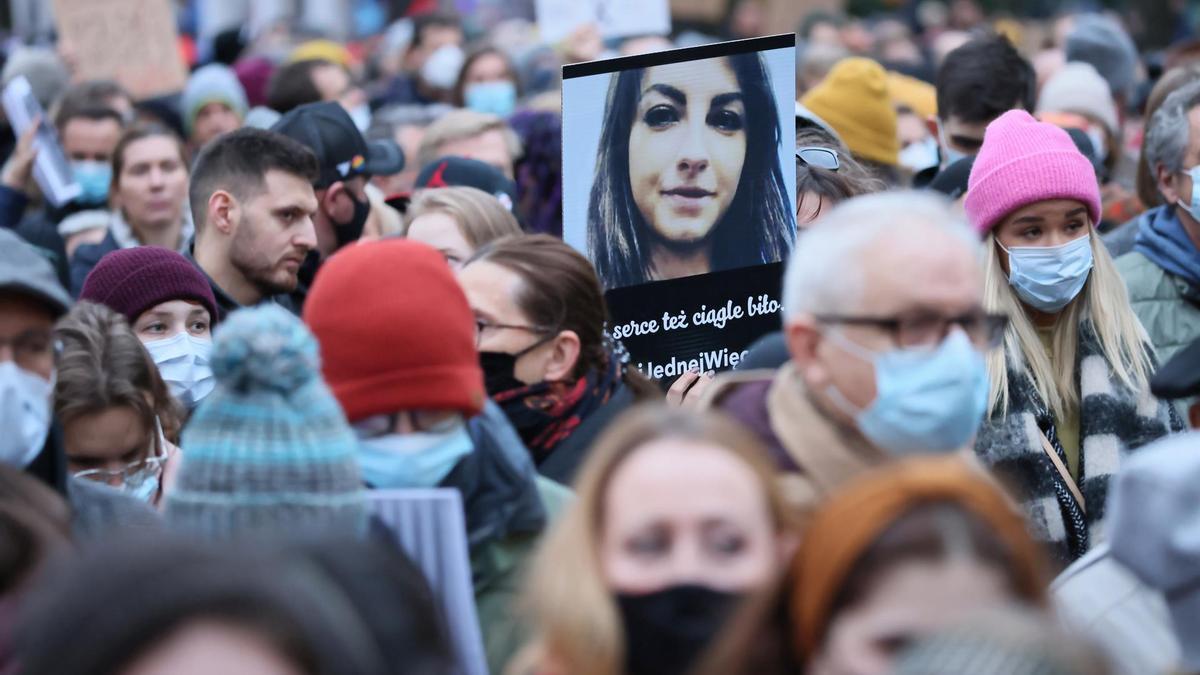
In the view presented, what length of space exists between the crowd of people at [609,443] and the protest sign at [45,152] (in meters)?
2.43

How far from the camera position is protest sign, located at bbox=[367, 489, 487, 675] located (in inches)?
126

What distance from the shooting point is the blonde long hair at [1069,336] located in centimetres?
500

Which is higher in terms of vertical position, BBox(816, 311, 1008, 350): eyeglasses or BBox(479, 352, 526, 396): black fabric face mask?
BBox(816, 311, 1008, 350): eyeglasses

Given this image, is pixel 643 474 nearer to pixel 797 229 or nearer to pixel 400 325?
pixel 400 325

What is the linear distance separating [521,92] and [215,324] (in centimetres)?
760

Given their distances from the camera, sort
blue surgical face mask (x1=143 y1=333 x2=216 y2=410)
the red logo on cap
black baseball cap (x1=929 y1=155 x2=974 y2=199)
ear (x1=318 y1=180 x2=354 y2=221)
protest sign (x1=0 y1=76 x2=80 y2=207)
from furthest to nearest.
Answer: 1. protest sign (x1=0 y1=76 x2=80 y2=207)
2. the red logo on cap
3. ear (x1=318 y1=180 x2=354 y2=221)
4. black baseball cap (x1=929 y1=155 x2=974 y2=199)
5. blue surgical face mask (x1=143 y1=333 x2=216 y2=410)

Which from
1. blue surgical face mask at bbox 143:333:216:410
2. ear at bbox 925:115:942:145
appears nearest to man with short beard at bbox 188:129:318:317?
blue surgical face mask at bbox 143:333:216:410

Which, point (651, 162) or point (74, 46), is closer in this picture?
point (651, 162)

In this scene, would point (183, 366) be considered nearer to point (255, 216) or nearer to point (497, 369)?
point (255, 216)

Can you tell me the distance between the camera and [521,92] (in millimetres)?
13102

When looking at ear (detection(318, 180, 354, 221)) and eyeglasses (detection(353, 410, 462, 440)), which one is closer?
eyeglasses (detection(353, 410, 462, 440))

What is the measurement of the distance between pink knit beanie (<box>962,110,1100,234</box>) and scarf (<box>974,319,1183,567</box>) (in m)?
0.47

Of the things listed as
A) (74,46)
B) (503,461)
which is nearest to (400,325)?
(503,461)

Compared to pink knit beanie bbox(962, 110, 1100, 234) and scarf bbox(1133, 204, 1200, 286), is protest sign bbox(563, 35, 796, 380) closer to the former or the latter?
pink knit beanie bbox(962, 110, 1100, 234)
